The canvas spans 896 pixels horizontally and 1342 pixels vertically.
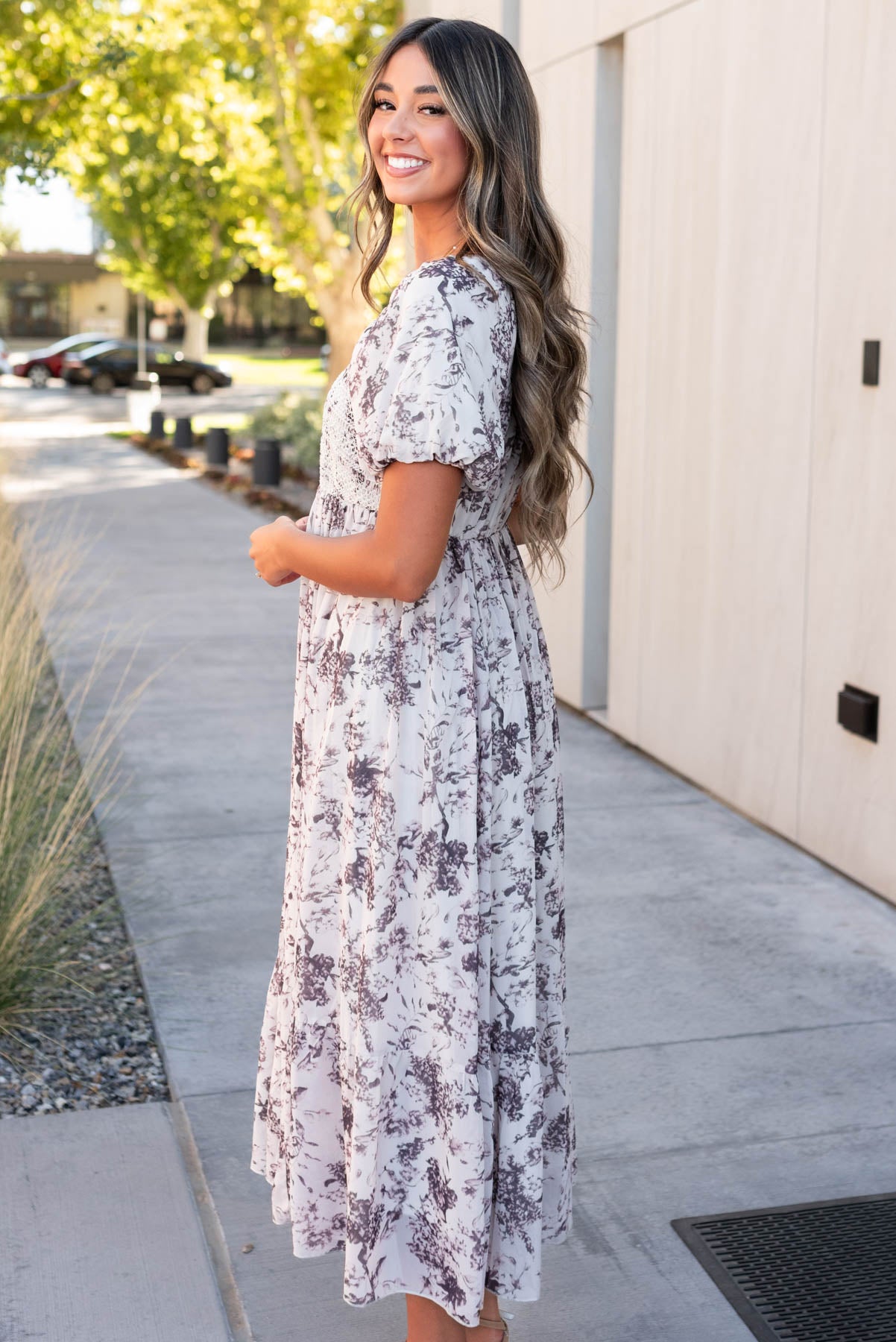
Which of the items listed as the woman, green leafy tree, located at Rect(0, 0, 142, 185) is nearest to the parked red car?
green leafy tree, located at Rect(0, 0, 142, 185)

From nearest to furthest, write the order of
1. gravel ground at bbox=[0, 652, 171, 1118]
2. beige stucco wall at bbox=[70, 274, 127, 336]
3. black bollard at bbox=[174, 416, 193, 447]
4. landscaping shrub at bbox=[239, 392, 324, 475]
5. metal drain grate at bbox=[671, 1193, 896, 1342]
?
metal drain grate at bbox=[671, 1193, 896, 1342] < gravel ground at bbox=[0, 652, 171, 1118] < landscaping shrub at bbox=[239, 392, 324, 475] < black bollard at bbox=[174, 416, 193, 447] < beige stucco wall at bbox=[70, 274, 127, 336]

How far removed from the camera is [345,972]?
2.37 meters

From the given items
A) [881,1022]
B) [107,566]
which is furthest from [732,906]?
[107,566]

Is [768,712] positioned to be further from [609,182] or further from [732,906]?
[609,182]

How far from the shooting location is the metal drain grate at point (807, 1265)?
2.77 metres

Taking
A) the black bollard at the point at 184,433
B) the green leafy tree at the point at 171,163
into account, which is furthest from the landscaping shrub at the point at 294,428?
the green leafy tree at the point at 171,163

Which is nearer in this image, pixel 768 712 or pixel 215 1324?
pixel 215 1324

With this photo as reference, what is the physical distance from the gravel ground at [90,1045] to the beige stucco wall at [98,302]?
218ft

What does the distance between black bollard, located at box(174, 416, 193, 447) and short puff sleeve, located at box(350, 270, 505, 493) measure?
19.9 metres

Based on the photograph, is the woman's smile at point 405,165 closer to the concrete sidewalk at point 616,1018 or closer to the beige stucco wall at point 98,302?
the concrete sidewalk at point 616,1018

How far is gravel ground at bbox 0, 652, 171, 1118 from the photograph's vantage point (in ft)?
11.7

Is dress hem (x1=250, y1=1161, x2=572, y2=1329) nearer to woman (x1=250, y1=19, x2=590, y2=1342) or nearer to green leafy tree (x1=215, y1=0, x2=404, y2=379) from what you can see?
woman (x1=250, y1=19, x2=590, y2=1342)

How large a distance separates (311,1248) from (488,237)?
159 cm

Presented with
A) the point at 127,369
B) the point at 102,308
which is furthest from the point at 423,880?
the point at 102,308
